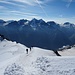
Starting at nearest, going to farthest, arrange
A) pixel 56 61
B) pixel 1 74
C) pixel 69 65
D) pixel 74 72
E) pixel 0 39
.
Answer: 1. pixel 74 72
2. pixel 1 74
3. pixel 69 65
4. pixel 56 61
5. pixel 0 39

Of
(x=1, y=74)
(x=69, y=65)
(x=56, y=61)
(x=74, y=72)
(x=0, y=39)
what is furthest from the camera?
(x=0, y=39)

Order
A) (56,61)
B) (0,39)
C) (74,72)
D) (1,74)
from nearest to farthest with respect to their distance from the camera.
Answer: (74,72)
(1,74)
(56,61)
(0,39)

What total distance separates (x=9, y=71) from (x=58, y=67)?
677 centimetres

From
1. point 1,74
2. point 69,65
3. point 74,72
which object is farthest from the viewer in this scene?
point 69,65

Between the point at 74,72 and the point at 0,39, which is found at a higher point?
the point at 0,39

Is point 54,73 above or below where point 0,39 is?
below

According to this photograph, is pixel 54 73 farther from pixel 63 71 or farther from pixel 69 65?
pixel 69 65

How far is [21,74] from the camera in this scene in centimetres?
2188

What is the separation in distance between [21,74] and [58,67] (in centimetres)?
537

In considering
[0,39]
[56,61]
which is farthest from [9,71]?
[0,39]

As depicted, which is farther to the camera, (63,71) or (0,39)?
(0,39)

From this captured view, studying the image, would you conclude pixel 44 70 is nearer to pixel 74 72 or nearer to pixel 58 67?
pixel 58 67

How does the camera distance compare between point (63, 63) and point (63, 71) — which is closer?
point (63, 71)

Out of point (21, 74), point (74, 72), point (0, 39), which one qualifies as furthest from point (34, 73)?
point (0, 39)
